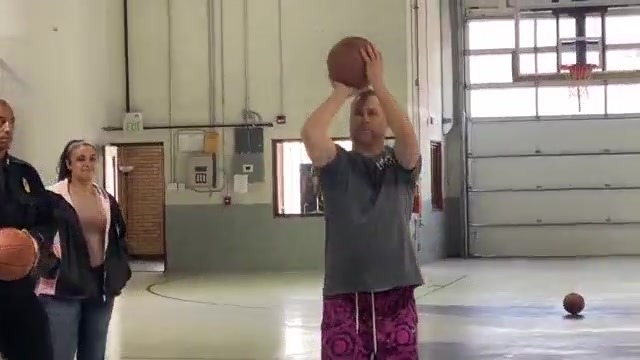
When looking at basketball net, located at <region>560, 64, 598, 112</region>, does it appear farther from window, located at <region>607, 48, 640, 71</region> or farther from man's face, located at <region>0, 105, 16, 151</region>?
man's face, located at <region>0, 105, 16, 151</region>

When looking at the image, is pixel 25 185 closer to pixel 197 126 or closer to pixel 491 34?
pixel 197 126

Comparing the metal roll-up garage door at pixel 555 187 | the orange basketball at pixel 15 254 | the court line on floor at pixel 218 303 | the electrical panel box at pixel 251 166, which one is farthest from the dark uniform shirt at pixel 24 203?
the metal roll-up garage door at pixel 555 187

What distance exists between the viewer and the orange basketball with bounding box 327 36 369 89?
3379 millimetres

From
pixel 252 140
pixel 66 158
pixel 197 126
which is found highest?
pixel 197 126

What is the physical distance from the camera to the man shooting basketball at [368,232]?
10.9ft

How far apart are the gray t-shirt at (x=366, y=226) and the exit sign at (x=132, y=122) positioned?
14.4m

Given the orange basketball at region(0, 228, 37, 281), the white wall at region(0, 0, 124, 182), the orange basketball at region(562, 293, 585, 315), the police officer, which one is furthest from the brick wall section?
the orange basketball at region(0, 228, 37, 281)

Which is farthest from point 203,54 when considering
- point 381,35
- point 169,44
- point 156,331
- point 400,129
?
point 400,129

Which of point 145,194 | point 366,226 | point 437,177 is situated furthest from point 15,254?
point 437,177

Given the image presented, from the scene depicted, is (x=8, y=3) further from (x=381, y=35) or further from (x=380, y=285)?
(x=380, y=285)

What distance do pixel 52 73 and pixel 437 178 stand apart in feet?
28.5

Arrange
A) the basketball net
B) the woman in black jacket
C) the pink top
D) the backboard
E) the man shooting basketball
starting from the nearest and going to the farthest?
1. the man shooting basketball
2. the woman in black jacket
3. the pink top
4. the basketball net
5. the backboard

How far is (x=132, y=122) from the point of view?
17375mm

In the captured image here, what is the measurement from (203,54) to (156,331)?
8.96m
